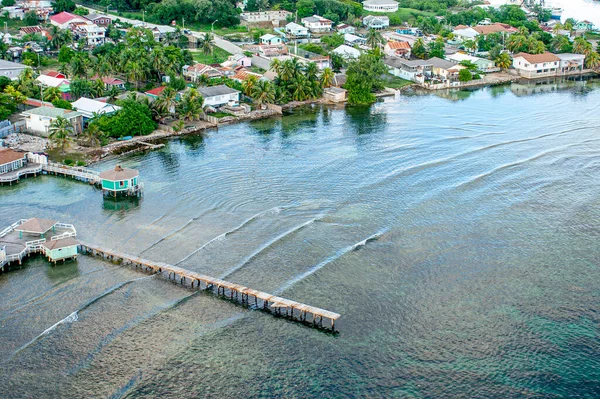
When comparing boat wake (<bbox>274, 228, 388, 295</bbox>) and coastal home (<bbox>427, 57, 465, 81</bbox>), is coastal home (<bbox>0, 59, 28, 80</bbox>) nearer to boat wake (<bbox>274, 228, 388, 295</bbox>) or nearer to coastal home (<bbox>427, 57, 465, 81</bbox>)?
boat wake (<bbox>274, 228, 388, 295</bbox>)

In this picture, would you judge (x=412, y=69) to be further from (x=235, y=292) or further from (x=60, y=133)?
(x=235, y=292)

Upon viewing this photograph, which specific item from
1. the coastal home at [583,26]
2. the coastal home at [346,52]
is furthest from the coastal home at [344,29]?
the coastal home at [583,26]

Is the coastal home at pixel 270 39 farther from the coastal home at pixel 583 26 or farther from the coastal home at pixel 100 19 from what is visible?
the coastal home at pixel 583 26

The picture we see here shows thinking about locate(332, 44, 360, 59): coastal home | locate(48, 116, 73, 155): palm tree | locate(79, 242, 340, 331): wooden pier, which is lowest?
locate(79, 242, 340, 331): wooden pier

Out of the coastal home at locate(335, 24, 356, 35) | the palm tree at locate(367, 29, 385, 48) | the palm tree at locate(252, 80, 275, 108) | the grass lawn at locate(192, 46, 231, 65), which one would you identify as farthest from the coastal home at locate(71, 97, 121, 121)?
the coastal home at locate(335, 24, 356, 35)

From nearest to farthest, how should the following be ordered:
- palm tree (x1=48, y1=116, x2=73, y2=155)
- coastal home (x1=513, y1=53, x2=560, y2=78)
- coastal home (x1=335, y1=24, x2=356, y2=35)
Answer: palm tree (x1=48, y1=116, x2=73, y2=155), coastal home (x1=513, y1=53, x2=560, y2=78), coastal home (x1=335, y1=24, x2=356, y2=35)

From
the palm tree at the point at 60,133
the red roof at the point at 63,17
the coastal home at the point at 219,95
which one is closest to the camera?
the palm tree at the point at 60,133

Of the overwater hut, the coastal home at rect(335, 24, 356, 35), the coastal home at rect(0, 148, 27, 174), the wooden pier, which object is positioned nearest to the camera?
the wooden pier
